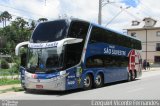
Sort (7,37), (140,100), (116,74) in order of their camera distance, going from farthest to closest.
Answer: (7,37) < (116,74) < (140,100)

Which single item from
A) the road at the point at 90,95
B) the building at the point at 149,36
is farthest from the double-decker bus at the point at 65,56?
the building at the point at 149,36

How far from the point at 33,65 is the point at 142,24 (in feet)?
238

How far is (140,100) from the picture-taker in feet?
49.3

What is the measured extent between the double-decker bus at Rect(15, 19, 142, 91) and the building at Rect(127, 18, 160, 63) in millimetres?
63665

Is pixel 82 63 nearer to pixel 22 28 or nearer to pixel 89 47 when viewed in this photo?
pixel 89 47

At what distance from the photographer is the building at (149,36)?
84.4 metres

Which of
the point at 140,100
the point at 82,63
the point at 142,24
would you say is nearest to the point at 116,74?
the point at 82,63

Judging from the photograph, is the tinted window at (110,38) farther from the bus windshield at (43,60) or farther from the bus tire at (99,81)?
the bus windshield at (43,60)

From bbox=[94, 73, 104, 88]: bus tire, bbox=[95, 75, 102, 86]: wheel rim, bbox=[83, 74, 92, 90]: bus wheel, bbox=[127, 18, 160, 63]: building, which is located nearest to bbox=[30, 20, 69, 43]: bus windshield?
bbox=[83, 74, 92, 90]: bus wheel

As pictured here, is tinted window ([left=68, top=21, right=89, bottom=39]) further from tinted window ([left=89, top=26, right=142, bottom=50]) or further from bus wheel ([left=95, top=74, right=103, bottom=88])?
bus wheel ([left=95, top=74, right=103, bottom=88])

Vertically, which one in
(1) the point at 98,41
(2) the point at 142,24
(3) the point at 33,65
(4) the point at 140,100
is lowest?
(4) the point at 140,100

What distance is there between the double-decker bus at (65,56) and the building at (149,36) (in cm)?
6366

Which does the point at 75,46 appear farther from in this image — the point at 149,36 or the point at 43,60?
the point at 149,36

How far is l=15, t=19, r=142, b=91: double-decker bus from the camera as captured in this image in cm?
1756
